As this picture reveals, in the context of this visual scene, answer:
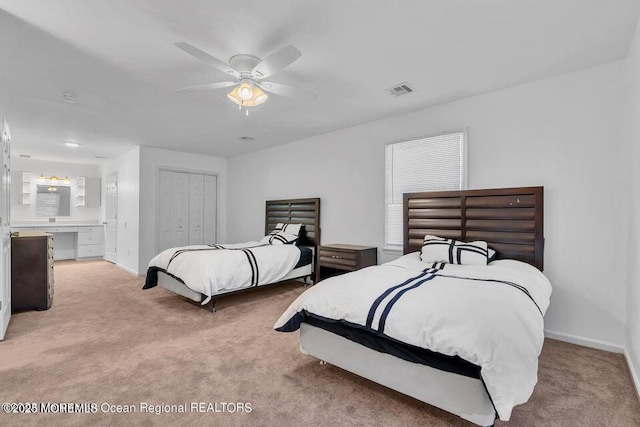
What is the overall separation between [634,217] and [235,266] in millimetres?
3781

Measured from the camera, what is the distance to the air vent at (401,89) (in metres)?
3.17

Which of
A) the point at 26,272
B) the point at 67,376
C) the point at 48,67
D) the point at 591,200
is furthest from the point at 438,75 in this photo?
the point at 26,272

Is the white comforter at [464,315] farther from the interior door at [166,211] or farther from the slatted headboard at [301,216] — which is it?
the interior door at [166,211]

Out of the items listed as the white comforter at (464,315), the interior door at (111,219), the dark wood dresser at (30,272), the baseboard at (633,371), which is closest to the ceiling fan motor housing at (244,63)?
the white comforter at (464,315)

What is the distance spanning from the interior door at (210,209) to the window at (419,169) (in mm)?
4312

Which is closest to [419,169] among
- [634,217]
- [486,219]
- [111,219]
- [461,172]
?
[461,172]

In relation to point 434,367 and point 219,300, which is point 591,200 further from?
point 219,300

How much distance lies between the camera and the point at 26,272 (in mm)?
3592

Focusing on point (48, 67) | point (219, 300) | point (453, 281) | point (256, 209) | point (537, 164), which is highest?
point (48, 67)

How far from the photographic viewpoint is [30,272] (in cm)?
362

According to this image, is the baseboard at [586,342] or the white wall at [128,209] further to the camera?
the white wall at [128,209]

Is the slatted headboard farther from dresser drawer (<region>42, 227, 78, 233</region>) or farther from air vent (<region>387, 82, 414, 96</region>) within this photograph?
dresser drawer (<region>42, 227, 78, 233</region>)

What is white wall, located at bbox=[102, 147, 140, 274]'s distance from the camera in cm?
583

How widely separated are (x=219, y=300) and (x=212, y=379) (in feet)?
6.86
